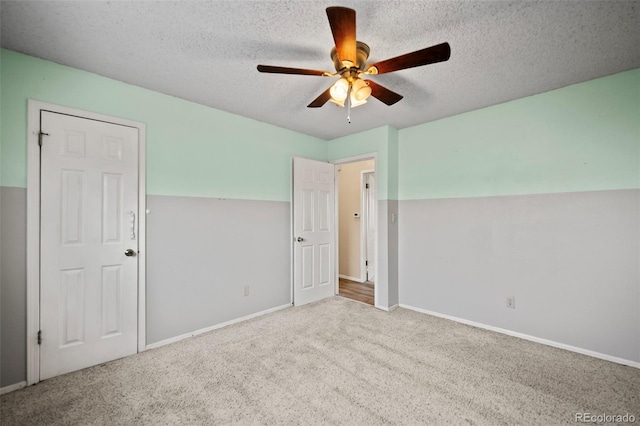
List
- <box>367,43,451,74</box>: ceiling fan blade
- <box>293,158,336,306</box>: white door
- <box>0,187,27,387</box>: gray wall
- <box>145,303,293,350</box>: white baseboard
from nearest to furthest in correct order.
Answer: <box>367,43,451,74</box>: ceiling fan blade, <box>0,187,27,387</box>: gray wall, <box>145,303,293,350</box>: white baseboard, <box>293,158,336,306</box>: white door

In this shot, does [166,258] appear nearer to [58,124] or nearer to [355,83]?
[58,124]

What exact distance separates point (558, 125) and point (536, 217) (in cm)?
91

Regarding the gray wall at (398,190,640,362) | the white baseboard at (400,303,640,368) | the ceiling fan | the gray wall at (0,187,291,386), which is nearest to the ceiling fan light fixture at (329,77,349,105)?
the ceiling fan

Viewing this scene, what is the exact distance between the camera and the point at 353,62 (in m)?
1.66

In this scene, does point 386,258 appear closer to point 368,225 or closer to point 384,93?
point 368,225

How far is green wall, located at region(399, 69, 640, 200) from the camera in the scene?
2352 mm

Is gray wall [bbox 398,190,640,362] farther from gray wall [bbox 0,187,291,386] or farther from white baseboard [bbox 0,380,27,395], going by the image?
white baseboard [bbox 0,380,27,395]

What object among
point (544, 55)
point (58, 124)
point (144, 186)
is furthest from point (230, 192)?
point (544, 55)

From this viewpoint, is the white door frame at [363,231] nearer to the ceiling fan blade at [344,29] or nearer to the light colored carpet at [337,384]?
the light colored carpet at [337,384]

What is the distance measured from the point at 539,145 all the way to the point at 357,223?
3.09 meters

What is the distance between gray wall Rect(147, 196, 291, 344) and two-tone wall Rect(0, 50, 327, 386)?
1 cm

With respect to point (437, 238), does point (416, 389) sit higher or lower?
lower

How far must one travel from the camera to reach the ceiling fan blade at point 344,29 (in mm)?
1291

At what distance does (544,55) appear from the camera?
6.73ft
